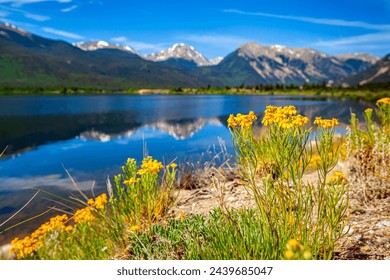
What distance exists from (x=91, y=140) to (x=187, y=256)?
20018mm

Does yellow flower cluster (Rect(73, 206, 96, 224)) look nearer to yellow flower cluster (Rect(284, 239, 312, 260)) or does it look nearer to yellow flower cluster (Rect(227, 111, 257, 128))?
yellow flower cluster (Rect(227, 111, 257, 128))

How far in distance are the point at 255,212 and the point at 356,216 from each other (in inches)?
62.2

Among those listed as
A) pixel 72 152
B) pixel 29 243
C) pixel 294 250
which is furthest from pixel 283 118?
pixel 72 152

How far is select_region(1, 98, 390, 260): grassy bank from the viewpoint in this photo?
9.35 ft

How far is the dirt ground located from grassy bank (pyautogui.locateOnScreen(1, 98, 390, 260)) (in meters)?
0.11

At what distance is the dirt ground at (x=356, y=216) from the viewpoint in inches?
130

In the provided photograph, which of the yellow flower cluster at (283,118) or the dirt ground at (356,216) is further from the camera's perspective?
the dirt ground at (356,216)

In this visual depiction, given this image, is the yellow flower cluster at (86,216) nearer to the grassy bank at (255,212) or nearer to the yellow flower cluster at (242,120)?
the grassy bank at (255,212)

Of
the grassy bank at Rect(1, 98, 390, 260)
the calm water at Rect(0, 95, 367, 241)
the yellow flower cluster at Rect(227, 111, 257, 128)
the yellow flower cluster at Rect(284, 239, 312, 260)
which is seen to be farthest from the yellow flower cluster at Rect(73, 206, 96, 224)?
the yellow flower cluster at Rect(284, 239, 312, 260)

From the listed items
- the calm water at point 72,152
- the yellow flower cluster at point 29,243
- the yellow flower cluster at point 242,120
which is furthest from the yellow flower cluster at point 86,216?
the yellow flower cluster at point 242,120

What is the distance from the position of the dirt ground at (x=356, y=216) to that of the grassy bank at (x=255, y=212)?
0.35 ft

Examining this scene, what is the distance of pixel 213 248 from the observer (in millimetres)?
3203
